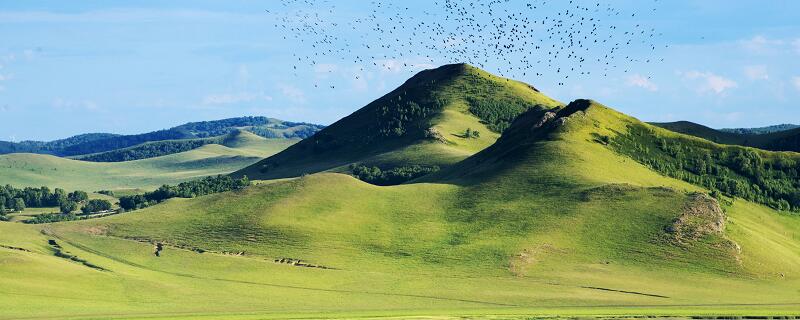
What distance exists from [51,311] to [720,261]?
108692mm

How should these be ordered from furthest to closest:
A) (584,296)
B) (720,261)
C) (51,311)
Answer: (720,261)
(584,296)
(51,311)

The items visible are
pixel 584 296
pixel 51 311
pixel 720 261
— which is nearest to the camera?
pixel 51 311

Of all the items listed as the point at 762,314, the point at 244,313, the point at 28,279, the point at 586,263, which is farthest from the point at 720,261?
the point at 28,279

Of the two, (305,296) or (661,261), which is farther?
(661,261)

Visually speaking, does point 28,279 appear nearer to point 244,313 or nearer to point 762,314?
point 244,313

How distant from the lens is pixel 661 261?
188m

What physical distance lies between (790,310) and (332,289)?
69.2m

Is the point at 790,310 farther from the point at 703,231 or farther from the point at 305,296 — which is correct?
the point at 305,296

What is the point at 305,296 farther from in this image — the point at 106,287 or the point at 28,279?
the point at 28,279

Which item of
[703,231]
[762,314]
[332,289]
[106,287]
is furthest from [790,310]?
[106,287]

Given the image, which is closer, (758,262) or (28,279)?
(28,279)

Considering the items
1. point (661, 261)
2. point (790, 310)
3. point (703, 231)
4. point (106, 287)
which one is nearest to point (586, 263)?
point (661, 261)

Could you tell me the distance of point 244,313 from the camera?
497 ft

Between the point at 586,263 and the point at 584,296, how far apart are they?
2231 centimetres
